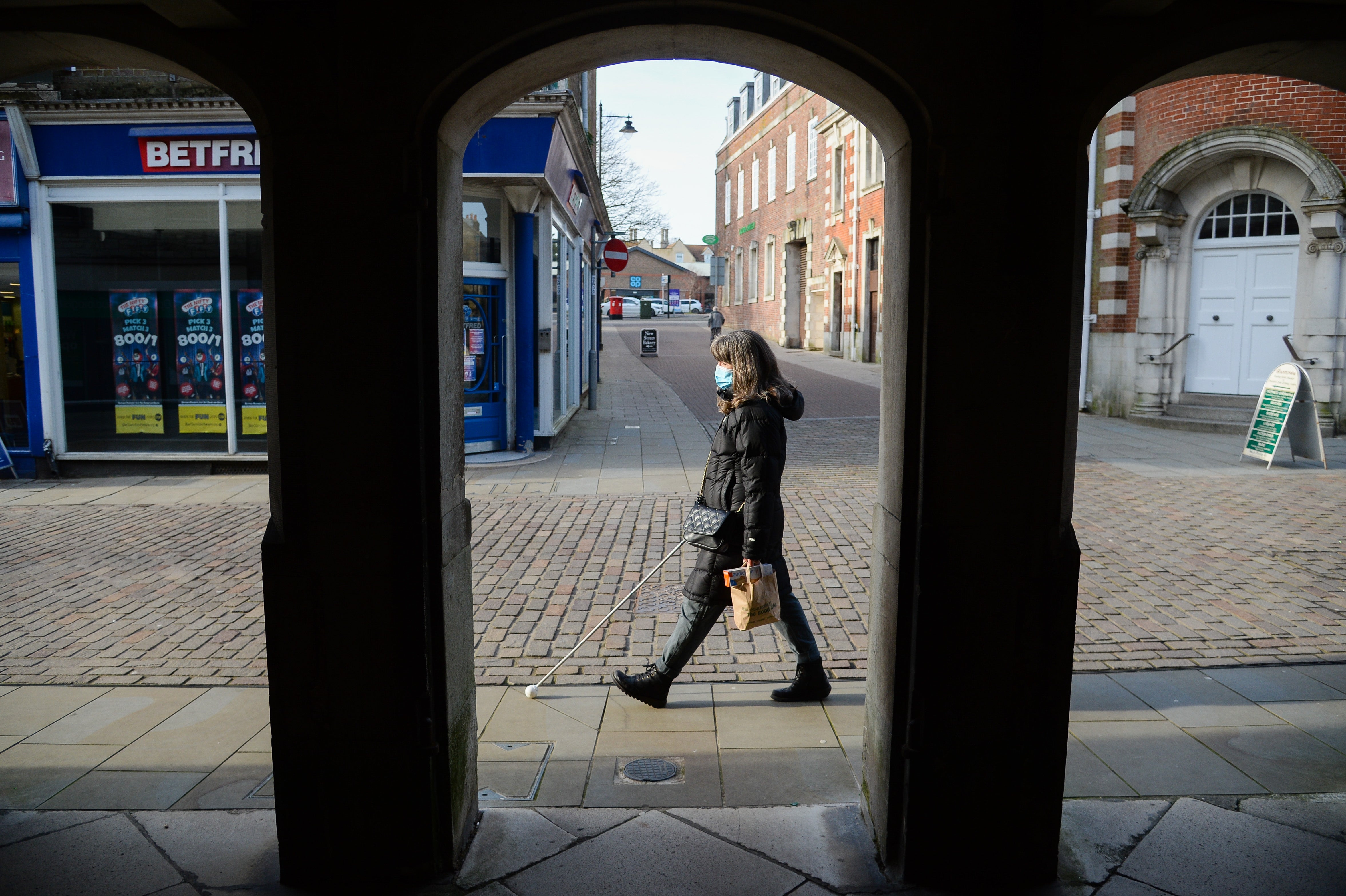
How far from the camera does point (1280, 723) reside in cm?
436

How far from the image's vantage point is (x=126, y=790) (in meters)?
3.79

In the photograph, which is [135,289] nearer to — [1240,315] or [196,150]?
[196,150]

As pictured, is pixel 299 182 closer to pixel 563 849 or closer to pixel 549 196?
pixel 563 849

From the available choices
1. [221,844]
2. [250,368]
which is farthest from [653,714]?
[250,368]

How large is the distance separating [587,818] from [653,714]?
1.03m

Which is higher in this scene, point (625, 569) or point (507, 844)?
point (625, 569)

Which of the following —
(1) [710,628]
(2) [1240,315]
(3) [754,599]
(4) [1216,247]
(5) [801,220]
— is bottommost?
(1) [710,628]

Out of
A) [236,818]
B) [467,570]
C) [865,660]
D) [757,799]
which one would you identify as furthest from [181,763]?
[865,660]

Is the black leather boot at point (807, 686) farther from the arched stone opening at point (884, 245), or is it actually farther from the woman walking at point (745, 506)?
the arched stone opening at point (884, 245)

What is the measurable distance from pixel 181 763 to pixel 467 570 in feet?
5.46

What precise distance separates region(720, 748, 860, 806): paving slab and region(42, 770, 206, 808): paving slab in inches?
82.1

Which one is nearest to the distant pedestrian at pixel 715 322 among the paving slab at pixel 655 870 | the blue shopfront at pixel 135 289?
the blue shopfront at pixel 135 289

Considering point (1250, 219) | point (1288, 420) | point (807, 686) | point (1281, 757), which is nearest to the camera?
point (1281, 757)

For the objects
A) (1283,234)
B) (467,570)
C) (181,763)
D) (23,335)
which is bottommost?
(181,763)
